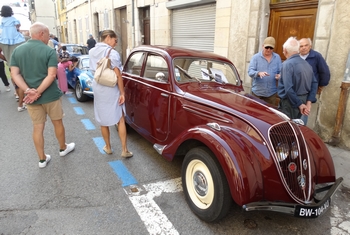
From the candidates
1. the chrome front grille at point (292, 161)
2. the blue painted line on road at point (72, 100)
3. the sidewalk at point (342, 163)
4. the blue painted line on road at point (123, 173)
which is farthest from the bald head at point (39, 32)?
the sidewalk at point (342, 163)

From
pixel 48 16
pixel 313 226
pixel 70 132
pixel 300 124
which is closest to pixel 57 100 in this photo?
pixel 70 132

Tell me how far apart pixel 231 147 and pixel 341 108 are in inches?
122

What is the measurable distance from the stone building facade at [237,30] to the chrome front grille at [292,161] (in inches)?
104

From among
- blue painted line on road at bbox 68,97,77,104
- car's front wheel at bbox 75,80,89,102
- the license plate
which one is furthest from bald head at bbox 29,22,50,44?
blue painted line on road at bbox 68,97,77,104

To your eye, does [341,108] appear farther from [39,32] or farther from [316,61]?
[39,32]

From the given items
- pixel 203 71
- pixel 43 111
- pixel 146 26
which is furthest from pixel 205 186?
pixel 146 26

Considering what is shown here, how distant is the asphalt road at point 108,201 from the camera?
2.37 metres

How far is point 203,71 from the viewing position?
355cm

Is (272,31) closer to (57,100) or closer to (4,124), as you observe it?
(57,100)

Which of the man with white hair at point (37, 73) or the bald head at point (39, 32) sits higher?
the bald head at point (39, 32)

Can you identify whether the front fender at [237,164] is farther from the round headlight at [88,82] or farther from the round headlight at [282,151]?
the round headlight at [88,82]

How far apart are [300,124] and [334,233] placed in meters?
1.10

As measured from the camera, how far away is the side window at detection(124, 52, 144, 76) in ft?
13.3

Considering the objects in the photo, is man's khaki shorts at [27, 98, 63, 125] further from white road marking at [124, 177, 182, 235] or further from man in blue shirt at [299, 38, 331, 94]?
man in blue shirt at [299, 38, 331, 94]
